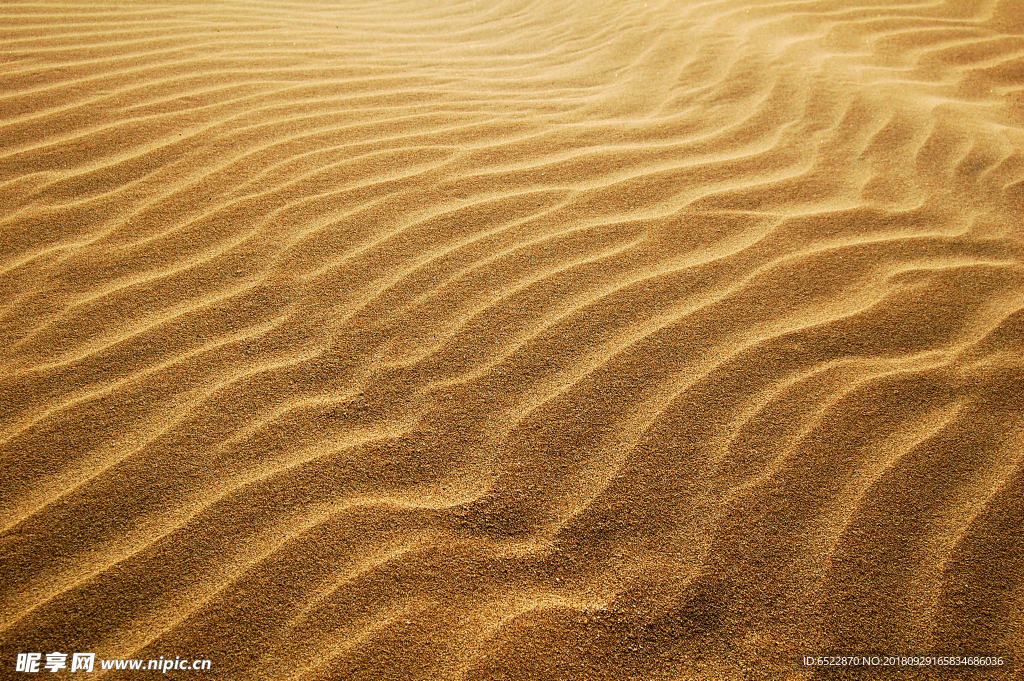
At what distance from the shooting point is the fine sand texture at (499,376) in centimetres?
119

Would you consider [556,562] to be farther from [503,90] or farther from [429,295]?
[503,90]

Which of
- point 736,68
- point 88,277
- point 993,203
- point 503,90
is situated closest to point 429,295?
point 88,277

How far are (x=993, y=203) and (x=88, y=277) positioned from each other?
2919 mm

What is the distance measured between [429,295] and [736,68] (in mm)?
2216

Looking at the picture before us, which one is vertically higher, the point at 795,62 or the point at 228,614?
the point at 795,62

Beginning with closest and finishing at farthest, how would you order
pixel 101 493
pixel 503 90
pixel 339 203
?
1. pixel 101 493
2. pixel 339 203
3. pixel 503 90

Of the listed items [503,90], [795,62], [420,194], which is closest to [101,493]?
[420,194]

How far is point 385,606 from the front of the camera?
1.20 metres

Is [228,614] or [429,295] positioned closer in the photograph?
[228,614]

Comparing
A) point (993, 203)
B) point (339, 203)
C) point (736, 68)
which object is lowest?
point (339, 203)

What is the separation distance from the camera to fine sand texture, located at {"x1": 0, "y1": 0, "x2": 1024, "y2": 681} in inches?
46.9

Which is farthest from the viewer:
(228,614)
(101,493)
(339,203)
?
(339,203)

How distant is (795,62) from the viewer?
10.2ft

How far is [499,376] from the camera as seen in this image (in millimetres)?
1601
